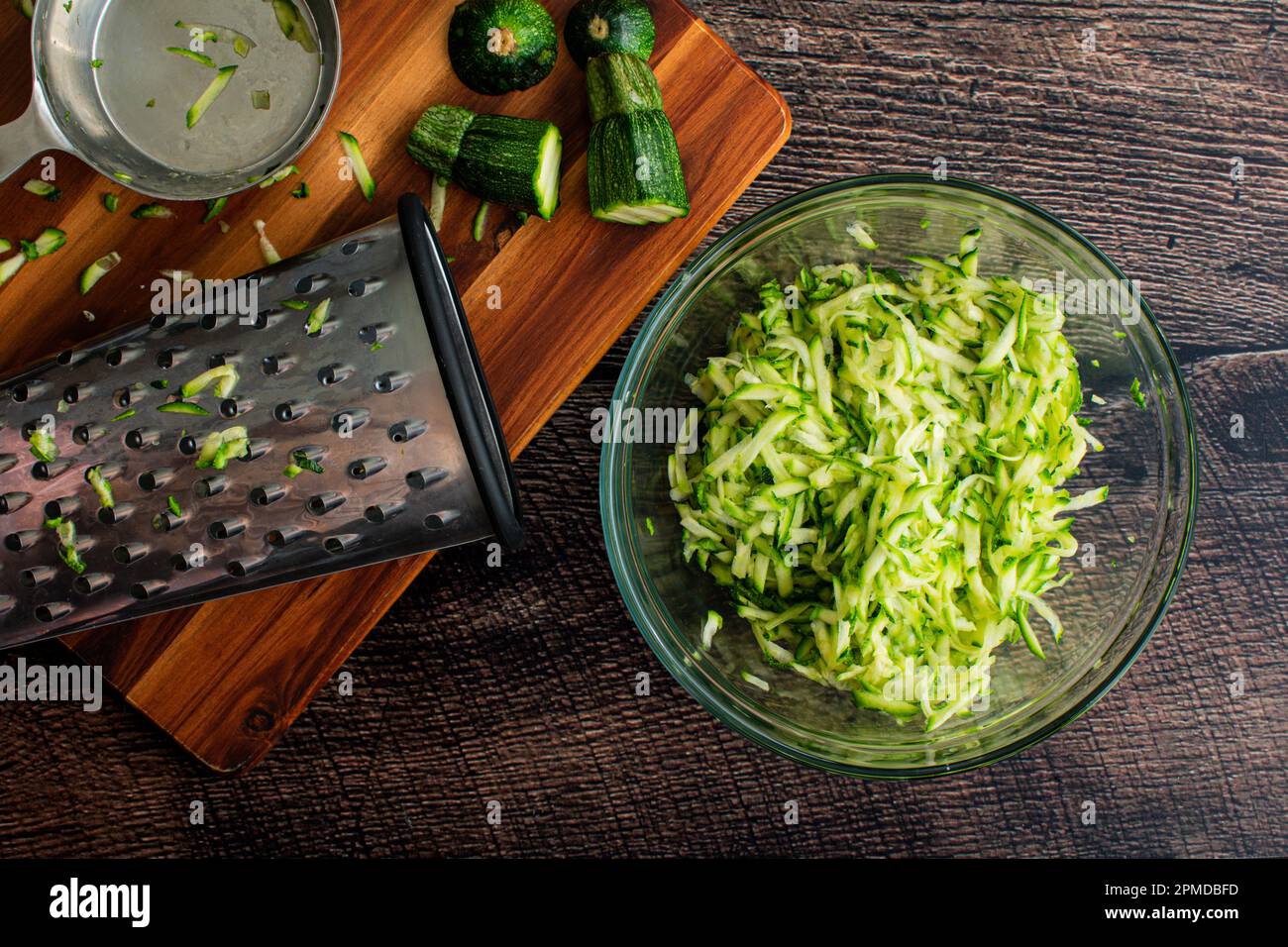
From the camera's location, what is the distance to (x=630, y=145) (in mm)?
1907

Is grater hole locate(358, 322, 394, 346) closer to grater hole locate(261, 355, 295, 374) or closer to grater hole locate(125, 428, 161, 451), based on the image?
grater hole locate(261, 355, 295, 374)

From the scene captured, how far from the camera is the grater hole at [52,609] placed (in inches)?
73.0

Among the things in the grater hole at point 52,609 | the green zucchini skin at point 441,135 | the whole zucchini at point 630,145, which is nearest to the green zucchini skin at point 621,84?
the whole zucchini at point 630,145

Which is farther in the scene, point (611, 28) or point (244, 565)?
point (611, 28)

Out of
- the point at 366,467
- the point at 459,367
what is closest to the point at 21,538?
the point at 366,467

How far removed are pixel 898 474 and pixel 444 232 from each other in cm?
117

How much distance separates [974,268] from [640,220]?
751 millimetres

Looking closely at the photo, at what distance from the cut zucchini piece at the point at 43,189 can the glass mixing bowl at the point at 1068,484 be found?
138 centimetres

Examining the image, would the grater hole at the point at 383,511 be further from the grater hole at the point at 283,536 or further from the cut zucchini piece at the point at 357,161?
the cut zucchini piece at the point at 357,161

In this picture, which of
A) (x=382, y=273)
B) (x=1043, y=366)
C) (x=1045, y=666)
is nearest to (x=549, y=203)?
(x=382, y=273)

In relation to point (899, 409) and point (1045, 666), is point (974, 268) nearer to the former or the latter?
point (899, 409)

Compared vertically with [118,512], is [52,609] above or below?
below

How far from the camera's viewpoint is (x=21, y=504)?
1821 millimetres

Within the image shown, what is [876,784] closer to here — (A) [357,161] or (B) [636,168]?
(B) [636,168]
